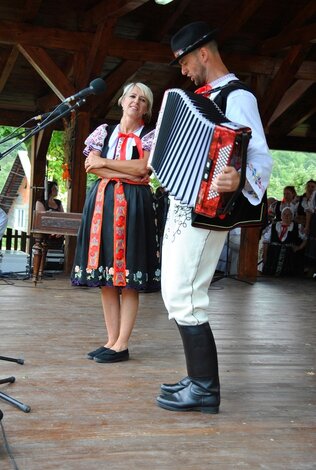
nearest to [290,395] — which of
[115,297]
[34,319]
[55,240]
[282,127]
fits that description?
[115,297]

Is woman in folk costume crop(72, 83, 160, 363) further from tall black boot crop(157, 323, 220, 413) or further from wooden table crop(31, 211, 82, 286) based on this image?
wooden table crop(31, 211, 82, 286)

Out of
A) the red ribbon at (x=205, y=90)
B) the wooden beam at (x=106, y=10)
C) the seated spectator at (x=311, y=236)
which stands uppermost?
the wooden beam at (x=106, y=10)

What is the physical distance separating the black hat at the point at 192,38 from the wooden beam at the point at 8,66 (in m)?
6.99

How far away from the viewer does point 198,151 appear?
2.36 metres

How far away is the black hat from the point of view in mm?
2547

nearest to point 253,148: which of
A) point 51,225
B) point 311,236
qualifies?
point 51,225

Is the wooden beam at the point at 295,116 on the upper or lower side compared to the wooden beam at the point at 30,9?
lower

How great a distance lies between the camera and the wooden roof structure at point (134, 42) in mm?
7703

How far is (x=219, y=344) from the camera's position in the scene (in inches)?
160

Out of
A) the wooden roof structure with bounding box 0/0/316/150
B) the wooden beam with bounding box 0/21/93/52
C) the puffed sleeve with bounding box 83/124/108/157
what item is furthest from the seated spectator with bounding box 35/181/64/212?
A: the puffed sleeve with bounding box 83/124/108/157

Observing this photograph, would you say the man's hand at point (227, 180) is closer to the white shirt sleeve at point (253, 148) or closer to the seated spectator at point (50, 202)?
the white shirt sleeve at point (253, 148)

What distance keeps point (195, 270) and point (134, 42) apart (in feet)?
20.2

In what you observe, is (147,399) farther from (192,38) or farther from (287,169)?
(287,169)

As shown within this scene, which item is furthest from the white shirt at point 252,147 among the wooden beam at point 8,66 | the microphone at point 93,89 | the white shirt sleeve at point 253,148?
the wooden beam at point 8,66
